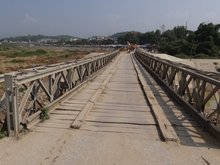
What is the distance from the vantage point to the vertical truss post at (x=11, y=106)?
6.00m

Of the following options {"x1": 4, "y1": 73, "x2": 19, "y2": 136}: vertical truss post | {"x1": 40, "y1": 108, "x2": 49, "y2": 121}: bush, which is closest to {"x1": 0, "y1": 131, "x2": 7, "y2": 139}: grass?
{"x1": 4, "y1": 73, "x2": 19, "y2": 136}: vertical truss post

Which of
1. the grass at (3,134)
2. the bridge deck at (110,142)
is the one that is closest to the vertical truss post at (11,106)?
the grass at (3,134)

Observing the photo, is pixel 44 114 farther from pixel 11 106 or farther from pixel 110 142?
pixel 110 142

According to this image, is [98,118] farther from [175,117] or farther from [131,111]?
[175,117]

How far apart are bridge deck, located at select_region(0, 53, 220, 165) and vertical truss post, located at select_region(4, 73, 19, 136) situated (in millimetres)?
241

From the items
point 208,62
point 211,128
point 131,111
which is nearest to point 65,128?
point 131,111

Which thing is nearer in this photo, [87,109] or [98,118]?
[98,118]

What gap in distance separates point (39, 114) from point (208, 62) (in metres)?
72.5

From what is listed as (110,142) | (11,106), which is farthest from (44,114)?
(110,142)

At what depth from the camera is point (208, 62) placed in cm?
7569

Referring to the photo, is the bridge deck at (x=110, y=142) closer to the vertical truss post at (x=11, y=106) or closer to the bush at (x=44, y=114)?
the bush at (x=44, y=114)

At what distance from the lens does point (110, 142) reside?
597cm

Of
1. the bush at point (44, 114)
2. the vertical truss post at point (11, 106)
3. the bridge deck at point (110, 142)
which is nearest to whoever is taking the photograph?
the bridge deck at point (110, 142)

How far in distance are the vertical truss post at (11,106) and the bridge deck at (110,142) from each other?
0.24 metres
